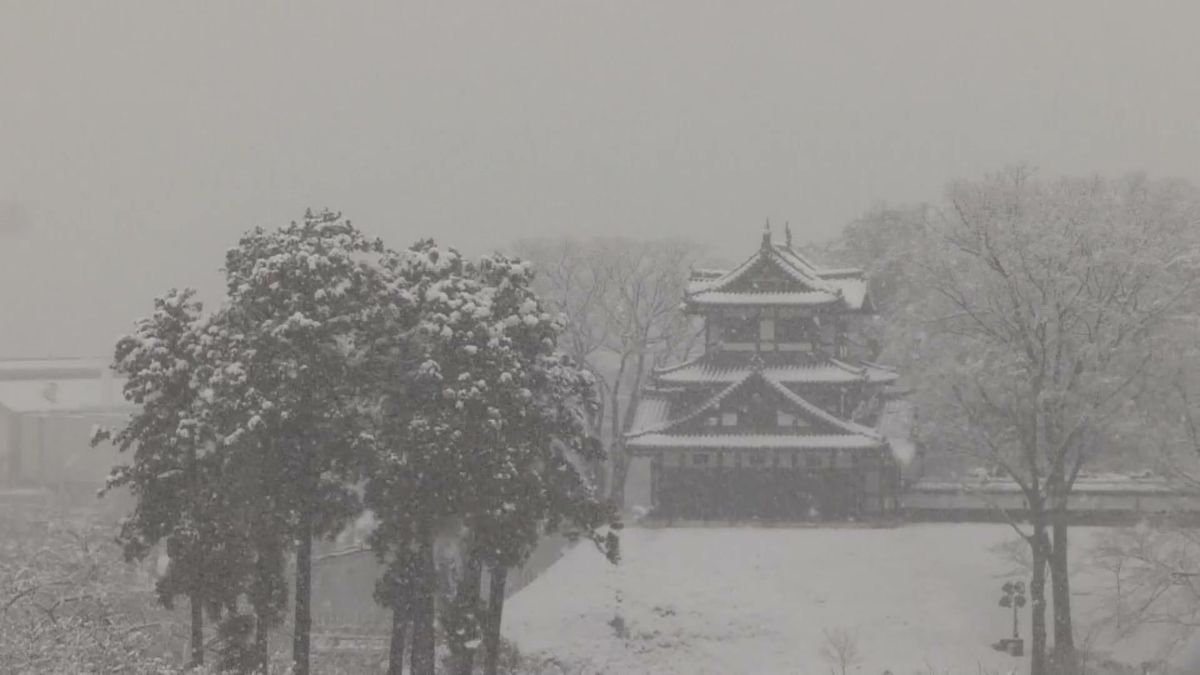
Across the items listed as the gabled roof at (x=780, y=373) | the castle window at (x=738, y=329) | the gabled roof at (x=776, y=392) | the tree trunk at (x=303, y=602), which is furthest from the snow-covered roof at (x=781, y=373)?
the tree trunk at (x=303, y=602)

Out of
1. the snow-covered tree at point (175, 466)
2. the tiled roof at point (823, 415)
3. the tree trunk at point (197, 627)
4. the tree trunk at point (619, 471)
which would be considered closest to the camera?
the snow-covered tree at point (175, 466)

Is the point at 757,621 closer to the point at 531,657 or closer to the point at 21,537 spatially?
the point at 531,657

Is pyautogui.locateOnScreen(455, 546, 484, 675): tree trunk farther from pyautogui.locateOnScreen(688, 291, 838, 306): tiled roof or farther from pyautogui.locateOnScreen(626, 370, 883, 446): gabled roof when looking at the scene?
pyautogui.locateOnScreen(688, 291, 838, 306): tiled roof

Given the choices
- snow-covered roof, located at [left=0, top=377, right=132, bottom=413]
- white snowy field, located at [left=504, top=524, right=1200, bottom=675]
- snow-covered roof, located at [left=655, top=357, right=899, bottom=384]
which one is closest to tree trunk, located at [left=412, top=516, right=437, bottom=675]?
white snowy field, located at [left=504, top=524, right=1200, bottom=675]

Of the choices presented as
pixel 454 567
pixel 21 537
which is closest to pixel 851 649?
pixel 454 567

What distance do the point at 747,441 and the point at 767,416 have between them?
3.43 ft

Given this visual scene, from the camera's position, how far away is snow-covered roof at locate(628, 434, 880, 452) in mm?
45344

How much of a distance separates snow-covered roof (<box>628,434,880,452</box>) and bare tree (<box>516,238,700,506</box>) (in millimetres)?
6550

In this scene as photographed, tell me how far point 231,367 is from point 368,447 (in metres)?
2.49

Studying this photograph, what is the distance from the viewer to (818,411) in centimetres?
4584

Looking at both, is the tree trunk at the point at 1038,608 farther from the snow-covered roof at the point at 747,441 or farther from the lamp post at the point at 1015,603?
the snow-covered roof at the point at 747,441

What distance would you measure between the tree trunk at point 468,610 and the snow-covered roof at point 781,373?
20686 mm

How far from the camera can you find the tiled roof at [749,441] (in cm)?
4534

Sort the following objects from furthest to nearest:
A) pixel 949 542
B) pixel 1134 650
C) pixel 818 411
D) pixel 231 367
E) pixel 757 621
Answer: pixel 818 411 → pixel 949 542 → pixel 757 621 → pixel 1134 650 → pixel 231 367
